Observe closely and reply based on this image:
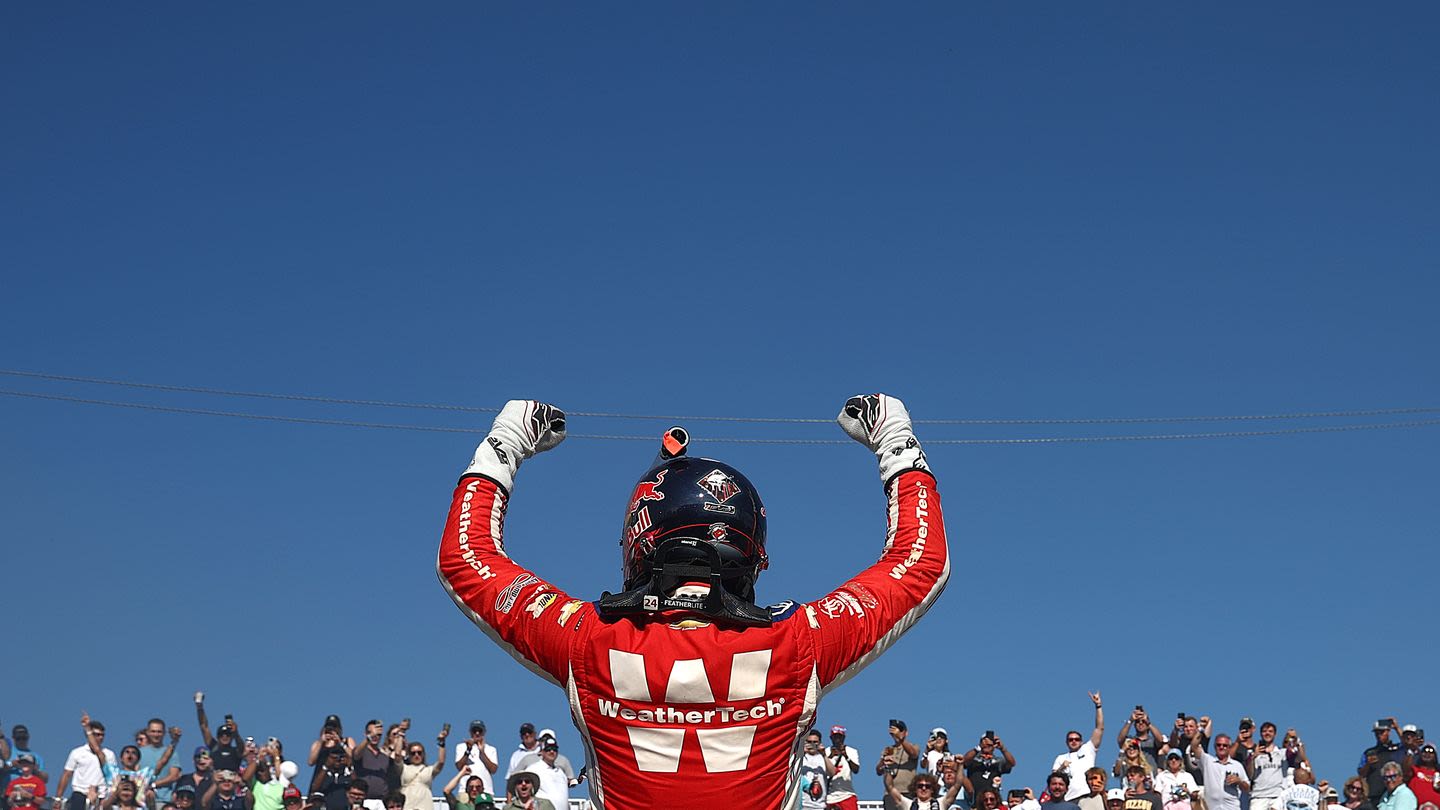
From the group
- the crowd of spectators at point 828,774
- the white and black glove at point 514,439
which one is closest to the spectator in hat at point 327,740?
the crowd of spectators at point 828,774

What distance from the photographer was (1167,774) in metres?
21.4

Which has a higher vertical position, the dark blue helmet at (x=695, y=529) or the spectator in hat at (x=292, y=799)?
the spectator in hat at (x=292, y=799)

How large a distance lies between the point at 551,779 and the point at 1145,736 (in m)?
8.18

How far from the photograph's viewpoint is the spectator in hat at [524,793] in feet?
61.7

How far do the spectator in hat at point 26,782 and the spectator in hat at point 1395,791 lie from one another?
16701 mm

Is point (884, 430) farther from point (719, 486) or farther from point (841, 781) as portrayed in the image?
point (841, 781)

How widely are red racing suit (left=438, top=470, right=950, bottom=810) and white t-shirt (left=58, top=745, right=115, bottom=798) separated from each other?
19.6 m

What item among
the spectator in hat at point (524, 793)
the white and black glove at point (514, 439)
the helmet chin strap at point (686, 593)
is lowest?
the helmet chin strap at point (686, 593)

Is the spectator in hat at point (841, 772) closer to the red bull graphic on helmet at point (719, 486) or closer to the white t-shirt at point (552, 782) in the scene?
the white t-shirt at point (552, 782)

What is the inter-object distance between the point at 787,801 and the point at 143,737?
1983 cm

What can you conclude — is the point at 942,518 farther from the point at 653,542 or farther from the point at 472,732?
the point at 472,732

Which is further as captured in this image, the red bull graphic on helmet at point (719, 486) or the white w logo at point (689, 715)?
the red bull graphic on helmet at point (719, 486)

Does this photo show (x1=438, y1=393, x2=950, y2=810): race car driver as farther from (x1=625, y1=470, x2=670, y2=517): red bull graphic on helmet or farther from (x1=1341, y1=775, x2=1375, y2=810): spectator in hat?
(x1=1341, y1=775, x2=1375, y2=810): spectator in hat

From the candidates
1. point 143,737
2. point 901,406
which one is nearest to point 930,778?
point 143,737
